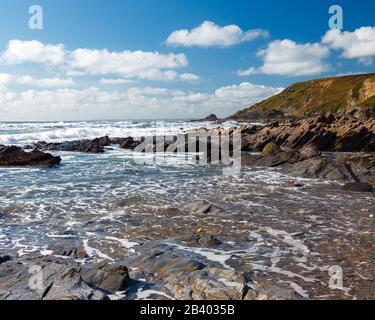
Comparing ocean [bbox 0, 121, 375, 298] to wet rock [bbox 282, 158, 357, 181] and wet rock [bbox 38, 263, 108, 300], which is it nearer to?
wet rock [bbox 282, 158, 357, 181]

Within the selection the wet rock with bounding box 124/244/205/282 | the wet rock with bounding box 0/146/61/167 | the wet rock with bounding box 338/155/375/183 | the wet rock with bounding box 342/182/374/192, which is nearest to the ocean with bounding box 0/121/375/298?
the wet rock with bounding box 124/244/205/282

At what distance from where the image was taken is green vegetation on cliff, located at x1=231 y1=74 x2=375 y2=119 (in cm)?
12912

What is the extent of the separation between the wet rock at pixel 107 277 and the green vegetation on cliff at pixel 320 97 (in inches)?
4537

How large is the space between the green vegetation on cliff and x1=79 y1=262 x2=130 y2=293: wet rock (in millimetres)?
115250

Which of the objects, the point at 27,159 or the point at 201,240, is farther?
the point at 27,159

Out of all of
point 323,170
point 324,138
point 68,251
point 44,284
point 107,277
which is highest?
point 324,138

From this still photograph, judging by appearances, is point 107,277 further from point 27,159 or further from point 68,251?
point 27,159

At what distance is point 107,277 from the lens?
780 centimetres

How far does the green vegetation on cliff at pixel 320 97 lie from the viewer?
424 ft

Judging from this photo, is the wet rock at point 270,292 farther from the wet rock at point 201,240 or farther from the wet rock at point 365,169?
the wet rock at point 365,169

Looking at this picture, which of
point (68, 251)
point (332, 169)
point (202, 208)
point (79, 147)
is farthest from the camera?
point (79, 147)

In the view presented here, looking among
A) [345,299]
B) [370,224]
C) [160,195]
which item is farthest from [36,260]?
[370,224]

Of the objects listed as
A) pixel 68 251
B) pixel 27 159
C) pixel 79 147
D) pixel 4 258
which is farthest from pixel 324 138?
pixel 4 258

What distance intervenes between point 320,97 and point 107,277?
513 ft
